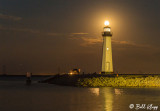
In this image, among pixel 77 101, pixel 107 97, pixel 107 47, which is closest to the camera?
pixel 77 101

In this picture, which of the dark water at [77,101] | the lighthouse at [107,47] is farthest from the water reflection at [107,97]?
the lighthouse at [107,47]

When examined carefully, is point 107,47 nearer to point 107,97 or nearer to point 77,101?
point 107,97

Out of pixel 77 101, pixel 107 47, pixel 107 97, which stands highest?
pixel 107 47

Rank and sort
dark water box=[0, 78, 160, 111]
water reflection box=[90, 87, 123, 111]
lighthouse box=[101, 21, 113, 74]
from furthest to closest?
lighthouse box=[101, 21, 113, 74] → water reflection box=[90, 87, 123, 111] → dark water box=[0, 78, 160, 111]

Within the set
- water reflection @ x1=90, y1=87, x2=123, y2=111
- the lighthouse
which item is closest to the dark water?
water reflection @ x1=90, y1=87, x2=123, y2=111

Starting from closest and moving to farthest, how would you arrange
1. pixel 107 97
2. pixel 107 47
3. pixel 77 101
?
1. pixel 77 101
2. pixel 107 97
3. pixel 107 47

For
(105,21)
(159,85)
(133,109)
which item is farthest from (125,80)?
(133,109)

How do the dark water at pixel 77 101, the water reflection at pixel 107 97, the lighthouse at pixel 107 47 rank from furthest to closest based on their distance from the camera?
the lighthouse at pixel 107 47, the water reflection at pixel 107 97, the dark water at pixel 77 101

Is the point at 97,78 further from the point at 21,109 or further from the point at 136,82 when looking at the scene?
the point at 21,109

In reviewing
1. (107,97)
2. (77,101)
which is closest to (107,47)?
(107,97)

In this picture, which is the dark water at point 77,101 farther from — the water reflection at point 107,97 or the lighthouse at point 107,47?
the lighthouse at point 107,47

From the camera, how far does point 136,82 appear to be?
152 feet

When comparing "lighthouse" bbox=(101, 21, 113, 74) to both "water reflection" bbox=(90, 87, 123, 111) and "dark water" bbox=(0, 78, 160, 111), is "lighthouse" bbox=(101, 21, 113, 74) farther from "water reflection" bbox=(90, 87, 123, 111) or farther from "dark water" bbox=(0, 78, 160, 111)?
"dark water" bbox=(0, 78, 160, 111)

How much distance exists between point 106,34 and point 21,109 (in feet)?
112
